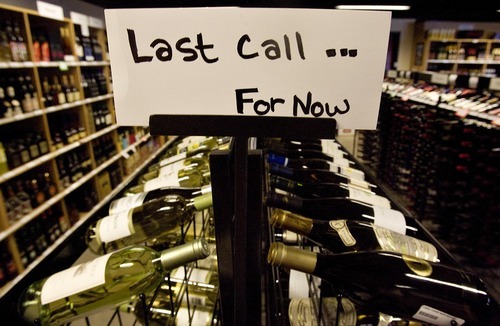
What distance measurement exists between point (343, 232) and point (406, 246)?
0.13 meters

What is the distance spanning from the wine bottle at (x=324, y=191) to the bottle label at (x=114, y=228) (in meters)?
0.36

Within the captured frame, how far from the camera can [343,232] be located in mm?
737

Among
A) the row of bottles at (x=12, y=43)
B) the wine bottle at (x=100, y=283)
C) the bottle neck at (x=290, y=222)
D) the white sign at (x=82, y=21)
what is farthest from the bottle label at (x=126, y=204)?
the white sign at (x=82, y=21)

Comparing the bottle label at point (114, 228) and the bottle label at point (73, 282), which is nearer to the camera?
the bottle label at point (73, 282)

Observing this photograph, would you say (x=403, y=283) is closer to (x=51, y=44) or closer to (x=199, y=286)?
(x=199, y=286)

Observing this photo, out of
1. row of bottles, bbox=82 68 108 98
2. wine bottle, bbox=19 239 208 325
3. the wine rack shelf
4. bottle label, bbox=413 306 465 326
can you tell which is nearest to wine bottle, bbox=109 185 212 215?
wine bottle, bbox=19 239 208 325

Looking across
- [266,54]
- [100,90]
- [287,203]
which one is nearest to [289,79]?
[266,54]

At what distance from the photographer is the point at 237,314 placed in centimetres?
53

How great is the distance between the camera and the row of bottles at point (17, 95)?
2041 mm

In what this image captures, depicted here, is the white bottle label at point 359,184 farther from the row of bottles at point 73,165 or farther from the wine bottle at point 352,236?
the row of bottles at point 73,165

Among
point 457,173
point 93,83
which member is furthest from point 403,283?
point 93,83

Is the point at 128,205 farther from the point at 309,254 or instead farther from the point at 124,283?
the point at 309,254

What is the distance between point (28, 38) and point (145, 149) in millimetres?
2262

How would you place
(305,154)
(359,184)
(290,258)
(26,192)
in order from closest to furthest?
(290,258) < (359,184) < (305,154) < (26,192)
